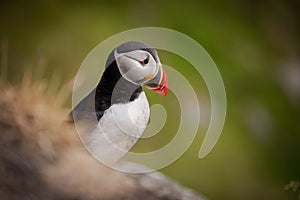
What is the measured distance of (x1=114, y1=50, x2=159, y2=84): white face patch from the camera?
2.52 meters

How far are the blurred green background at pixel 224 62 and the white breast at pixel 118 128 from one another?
483 mm

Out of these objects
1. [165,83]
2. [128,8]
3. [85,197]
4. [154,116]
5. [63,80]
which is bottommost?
[85,197]

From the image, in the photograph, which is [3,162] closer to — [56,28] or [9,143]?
[9,143]

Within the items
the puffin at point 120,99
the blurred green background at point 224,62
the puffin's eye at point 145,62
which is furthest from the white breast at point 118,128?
the blurred green background at point 224,62

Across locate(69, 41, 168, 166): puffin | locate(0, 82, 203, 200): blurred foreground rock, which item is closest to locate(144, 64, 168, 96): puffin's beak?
locate(69, 41, 168, 166): puffin

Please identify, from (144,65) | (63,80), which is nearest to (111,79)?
(144,65)

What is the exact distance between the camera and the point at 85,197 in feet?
8.85

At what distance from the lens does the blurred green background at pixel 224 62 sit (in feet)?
11.0

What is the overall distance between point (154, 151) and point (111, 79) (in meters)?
0.72

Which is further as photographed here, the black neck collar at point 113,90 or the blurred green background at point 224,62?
the blurred green background at point 224,62

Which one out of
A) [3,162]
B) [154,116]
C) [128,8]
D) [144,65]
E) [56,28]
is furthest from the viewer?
[128,8]

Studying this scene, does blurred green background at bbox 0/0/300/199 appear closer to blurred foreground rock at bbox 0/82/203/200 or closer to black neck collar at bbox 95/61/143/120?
blurred foreground rock at bbox 0/82/203/200

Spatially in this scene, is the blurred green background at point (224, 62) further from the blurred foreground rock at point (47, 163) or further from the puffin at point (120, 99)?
the puffin at point (120, 99)

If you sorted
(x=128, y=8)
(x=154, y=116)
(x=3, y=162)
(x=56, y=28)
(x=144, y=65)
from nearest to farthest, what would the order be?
(x=144, y=65) < (x=3, y=162) < (x=154, y=116) < (x=56, y=28) < (x=128, y=8)
